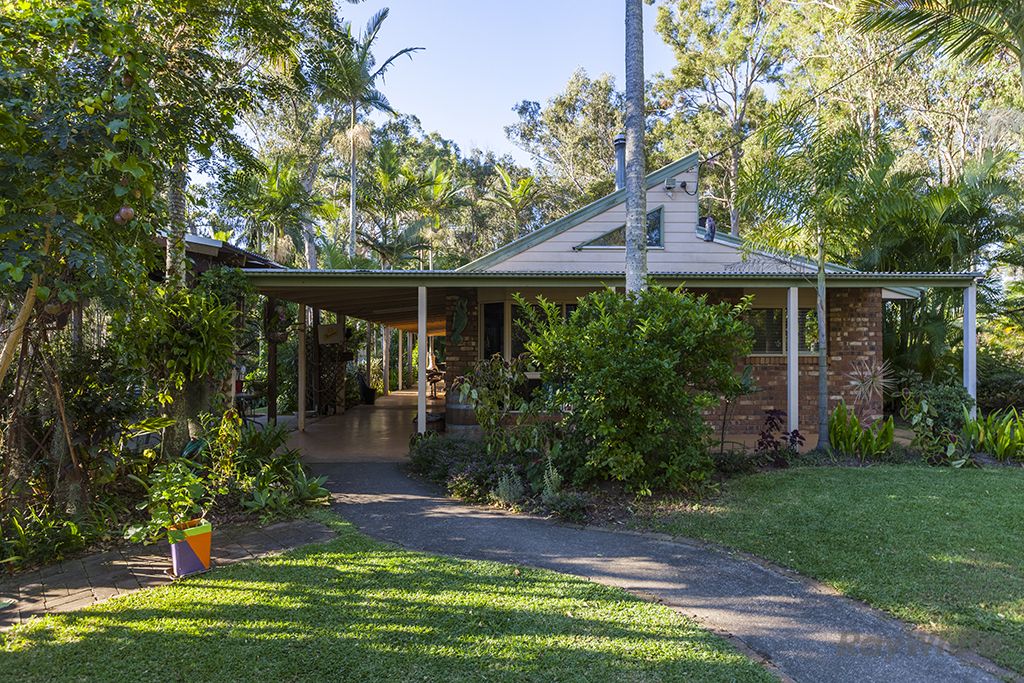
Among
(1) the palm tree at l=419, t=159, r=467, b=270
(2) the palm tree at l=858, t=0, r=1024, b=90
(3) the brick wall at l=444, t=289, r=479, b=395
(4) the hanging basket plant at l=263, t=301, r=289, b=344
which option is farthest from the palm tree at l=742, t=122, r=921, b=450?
(1) the palm tree at l=419, t=159, r=467, b=270

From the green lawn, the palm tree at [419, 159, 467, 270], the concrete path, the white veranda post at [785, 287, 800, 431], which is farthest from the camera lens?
the palm tree at [419, 159, 467, 270]

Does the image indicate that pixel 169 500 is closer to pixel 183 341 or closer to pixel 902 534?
pixel 183 341

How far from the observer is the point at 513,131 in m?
31.5

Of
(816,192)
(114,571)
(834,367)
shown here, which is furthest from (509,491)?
(834,367)

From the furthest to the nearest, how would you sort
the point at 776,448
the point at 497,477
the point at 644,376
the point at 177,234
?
the point at 776,448 < the point at 497,477 < the point at 177,234 < the point at 644,376

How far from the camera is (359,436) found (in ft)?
34.9

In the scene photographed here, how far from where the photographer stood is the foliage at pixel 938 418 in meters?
7.49

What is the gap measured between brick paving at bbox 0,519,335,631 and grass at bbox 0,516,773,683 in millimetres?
222

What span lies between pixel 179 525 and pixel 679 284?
7138 mm

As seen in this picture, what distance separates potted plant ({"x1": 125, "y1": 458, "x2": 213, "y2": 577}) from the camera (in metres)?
4.13

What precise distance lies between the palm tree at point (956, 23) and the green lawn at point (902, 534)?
435 centimetres

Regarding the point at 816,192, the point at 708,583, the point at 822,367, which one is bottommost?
the point at 708,583

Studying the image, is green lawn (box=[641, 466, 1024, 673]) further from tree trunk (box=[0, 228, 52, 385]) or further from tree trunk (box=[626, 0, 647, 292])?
tree trunk (box=[0, 228, 52, 385])

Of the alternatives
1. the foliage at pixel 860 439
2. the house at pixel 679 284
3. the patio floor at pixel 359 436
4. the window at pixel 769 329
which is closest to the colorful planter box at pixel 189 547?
the patio floor at pixel 359 436
